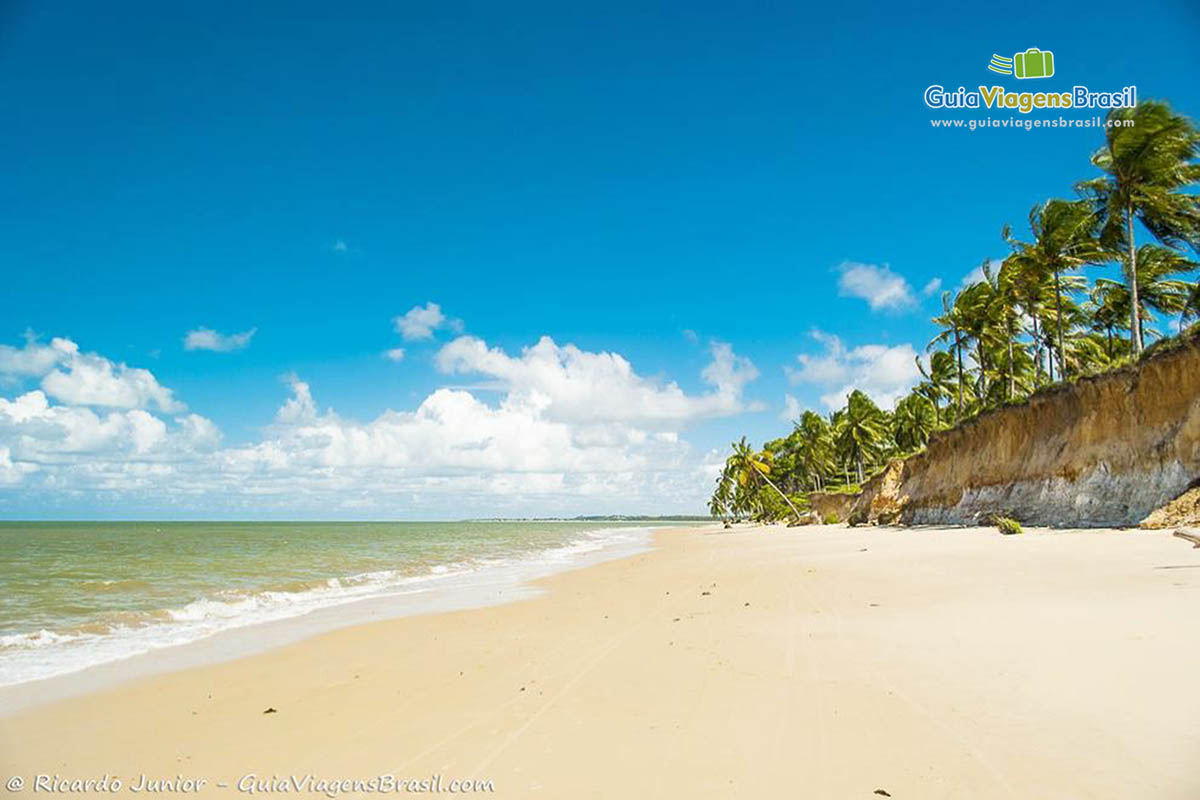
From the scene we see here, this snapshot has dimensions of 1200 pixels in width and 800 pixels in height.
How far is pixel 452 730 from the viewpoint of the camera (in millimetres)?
5340

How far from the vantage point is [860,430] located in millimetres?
69875

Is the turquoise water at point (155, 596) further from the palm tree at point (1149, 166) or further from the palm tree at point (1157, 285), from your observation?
the palm tree at point (1157, 285)

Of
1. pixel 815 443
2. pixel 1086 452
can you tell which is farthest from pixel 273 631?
pixel 815 443

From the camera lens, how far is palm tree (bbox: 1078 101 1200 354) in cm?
2278

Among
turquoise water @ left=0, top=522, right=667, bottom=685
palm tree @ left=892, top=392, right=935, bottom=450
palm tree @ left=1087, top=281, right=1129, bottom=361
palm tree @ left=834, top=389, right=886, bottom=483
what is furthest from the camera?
palm tree @ left=834, top=389, right=886, bottom=483

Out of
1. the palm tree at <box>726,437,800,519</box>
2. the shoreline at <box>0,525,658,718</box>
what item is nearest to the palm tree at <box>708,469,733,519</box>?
the palm tree at <box>726,437,800,519</box>

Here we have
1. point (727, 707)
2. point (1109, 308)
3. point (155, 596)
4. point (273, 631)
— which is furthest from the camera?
point (1109, 308)

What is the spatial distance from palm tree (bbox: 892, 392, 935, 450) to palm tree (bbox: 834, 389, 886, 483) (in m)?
2.11

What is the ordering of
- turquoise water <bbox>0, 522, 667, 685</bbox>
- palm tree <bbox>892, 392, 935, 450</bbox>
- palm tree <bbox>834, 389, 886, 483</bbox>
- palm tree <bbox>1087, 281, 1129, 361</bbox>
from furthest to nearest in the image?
1. palm tree <bbox>834, 389, 886, 483</bbox>
2. palm tree <bbox>892, 392, 935, 450</bbox>
3. palm tree <bbox>1087, 281, 1129, 361</bbox>
4. turquoise water <bbox>0, 522, 667, 685</bbox>

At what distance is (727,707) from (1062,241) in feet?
108

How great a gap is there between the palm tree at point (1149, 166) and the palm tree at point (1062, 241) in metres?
3.90

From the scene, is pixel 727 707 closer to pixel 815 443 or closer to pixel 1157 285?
pixel 1157 285

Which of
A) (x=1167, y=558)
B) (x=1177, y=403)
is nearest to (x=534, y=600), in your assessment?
(x=1167, y=558)

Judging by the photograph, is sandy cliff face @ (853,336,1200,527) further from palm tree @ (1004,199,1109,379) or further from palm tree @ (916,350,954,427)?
palm tree @ (916,350,954,427)
